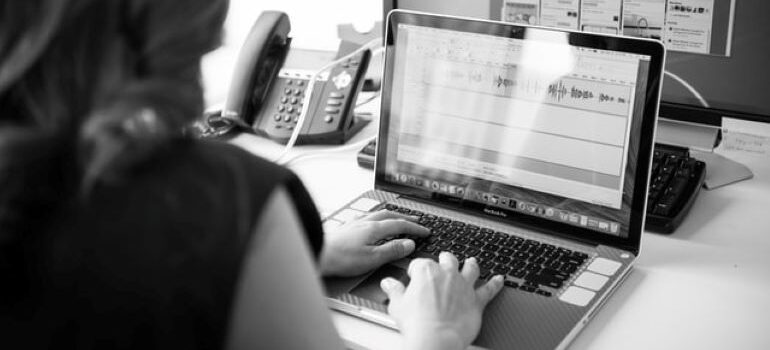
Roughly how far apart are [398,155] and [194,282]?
766mm

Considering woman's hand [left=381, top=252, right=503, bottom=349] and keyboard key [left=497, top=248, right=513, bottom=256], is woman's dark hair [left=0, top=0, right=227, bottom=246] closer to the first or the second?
woman's hand [left=381, top=252, right=503, bottom=349]

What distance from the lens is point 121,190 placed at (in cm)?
58

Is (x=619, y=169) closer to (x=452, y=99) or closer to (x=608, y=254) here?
(x=608, y=254)

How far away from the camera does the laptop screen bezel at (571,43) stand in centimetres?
112

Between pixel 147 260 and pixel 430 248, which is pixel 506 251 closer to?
pixel 430 248

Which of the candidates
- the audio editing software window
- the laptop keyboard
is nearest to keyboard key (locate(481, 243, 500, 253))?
the laptop keyboard

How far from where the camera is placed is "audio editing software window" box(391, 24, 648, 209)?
3.80ft

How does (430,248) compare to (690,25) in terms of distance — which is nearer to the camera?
(430,248)

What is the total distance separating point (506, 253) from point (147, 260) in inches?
26.7

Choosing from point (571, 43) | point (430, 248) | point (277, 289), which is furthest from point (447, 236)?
point (277, 289)

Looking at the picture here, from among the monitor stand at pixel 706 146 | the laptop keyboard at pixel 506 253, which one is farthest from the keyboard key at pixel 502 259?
the monitor stand at pixel 706 146

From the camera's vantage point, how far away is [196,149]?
0.61 m

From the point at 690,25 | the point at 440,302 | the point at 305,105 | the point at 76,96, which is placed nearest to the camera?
the point at 76,96

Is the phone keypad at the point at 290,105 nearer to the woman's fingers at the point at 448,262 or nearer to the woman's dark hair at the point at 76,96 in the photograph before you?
the woman's fingers at the point at 448,262
